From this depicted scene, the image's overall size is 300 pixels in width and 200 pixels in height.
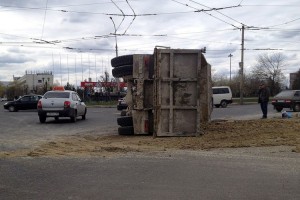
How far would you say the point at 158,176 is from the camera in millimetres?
7410

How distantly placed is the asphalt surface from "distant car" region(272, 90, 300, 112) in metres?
20.7

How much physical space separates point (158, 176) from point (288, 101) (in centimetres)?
2406

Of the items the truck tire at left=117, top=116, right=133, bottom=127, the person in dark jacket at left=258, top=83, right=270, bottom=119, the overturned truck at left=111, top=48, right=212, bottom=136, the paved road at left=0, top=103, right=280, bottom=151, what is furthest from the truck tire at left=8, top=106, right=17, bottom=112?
the overturned truck at left=111, top=48, right=212, bottom=136

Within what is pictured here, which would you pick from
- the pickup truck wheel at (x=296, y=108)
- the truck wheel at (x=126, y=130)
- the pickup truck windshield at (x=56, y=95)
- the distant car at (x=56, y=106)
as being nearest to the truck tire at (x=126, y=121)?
the truck wheel at (x=126, y=130)

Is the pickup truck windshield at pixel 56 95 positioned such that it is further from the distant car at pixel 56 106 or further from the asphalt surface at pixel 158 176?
the asphalt surface at pixel 158 176

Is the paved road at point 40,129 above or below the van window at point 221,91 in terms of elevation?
below

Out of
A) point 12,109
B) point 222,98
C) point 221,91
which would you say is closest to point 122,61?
point 12,109

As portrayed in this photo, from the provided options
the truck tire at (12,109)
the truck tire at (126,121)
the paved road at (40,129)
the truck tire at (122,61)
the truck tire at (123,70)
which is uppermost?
the truck tire at (122,61)

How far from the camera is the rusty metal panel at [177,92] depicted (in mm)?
12836

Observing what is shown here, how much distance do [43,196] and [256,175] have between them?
3.53 meters

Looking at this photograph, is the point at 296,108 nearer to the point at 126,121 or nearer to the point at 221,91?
the point at 221,91

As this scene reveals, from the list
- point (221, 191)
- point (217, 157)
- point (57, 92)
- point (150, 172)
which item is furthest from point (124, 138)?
point (57, 92)

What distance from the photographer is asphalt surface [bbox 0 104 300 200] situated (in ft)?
20.6

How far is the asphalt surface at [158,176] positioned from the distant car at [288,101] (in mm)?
20679
